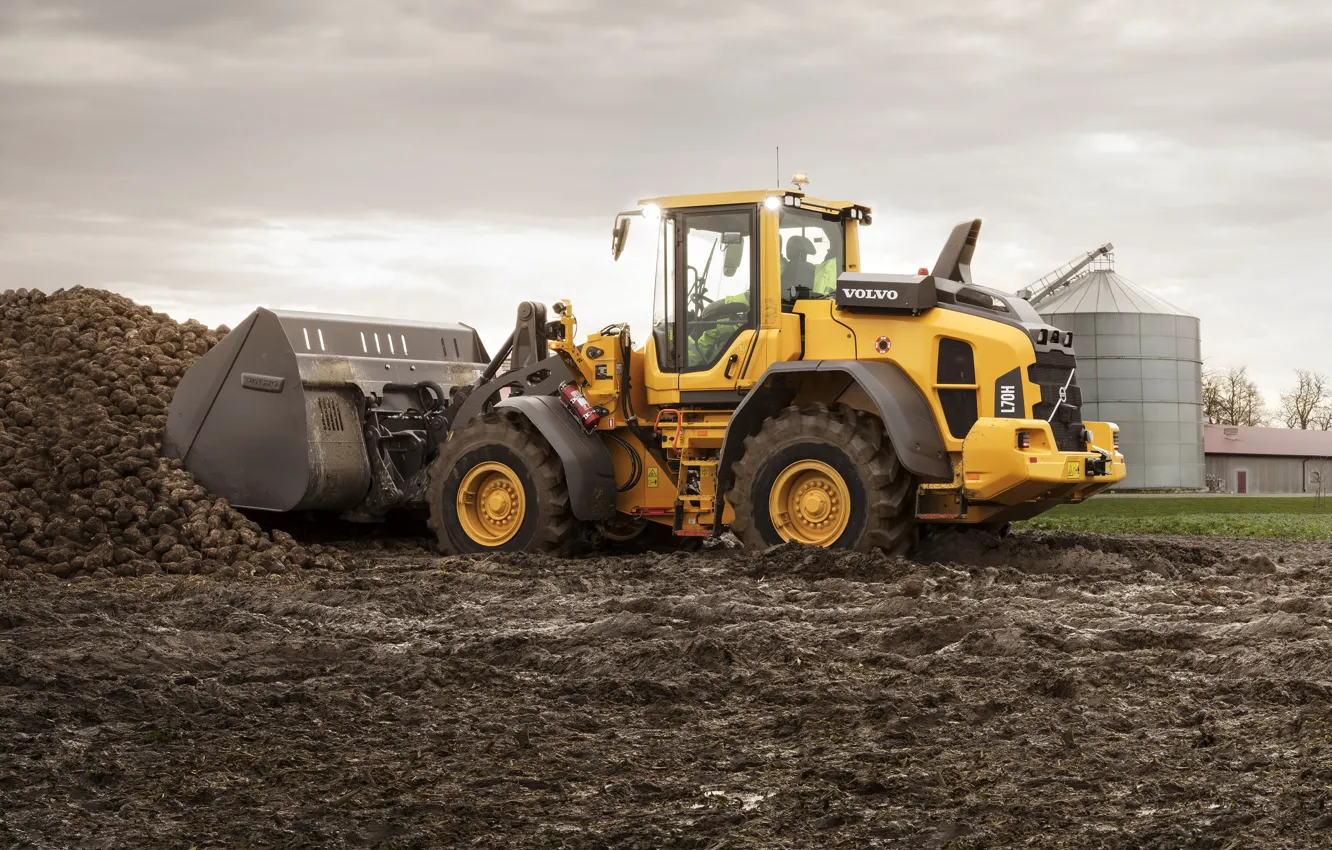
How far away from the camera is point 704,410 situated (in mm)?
12094

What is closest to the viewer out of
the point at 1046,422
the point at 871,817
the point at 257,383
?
A: the point at 871,817

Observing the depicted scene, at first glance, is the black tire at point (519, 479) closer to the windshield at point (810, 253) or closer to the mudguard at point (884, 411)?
the mudguard at point (884, 411)

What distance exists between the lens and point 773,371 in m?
11.2

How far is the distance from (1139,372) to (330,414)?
118 ft

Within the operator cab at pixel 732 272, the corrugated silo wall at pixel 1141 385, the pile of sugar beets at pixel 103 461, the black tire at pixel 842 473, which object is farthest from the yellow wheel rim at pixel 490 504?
the corrugated silo wall at pixel 1141 385

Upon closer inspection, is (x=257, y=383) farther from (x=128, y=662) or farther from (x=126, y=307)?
(x=128, y=662)

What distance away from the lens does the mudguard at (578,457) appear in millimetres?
12109

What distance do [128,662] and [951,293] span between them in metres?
6.44

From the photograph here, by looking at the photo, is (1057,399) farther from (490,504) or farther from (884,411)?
(490,504)

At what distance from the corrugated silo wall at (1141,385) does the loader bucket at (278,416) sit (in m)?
33.7

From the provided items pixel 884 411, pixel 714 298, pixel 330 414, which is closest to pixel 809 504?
pixel 884 411

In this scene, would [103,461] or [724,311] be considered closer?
[724,311]

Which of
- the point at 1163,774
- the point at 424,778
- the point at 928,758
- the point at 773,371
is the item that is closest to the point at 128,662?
the point at 424,778

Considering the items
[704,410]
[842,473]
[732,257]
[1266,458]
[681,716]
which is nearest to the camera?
[681,716]
